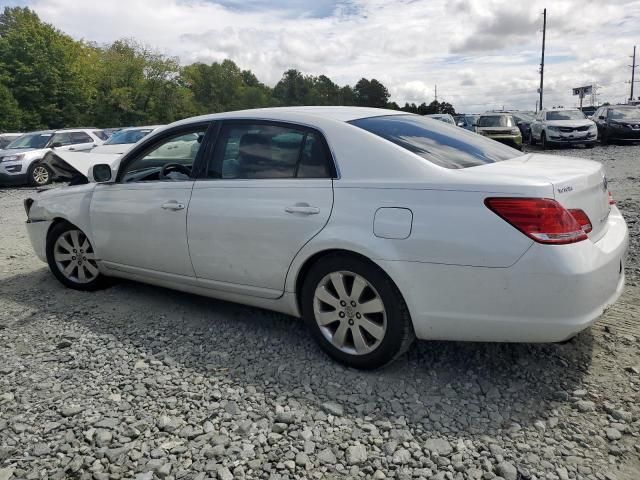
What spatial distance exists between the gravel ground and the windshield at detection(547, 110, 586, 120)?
19.2 metres

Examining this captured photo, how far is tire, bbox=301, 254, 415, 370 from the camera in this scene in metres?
2.91

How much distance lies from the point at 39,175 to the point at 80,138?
79.9 inches

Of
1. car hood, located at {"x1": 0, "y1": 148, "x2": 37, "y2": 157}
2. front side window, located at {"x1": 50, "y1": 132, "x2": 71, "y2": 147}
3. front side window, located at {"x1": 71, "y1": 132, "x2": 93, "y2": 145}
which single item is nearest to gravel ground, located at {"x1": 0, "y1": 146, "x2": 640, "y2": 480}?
car hood, located at {"x1": 0, "y1": 148, "x2": 37, "y2": 157}

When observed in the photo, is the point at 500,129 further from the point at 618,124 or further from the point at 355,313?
the point at 355,313

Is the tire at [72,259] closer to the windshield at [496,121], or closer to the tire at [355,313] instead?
the tire at [355,313]

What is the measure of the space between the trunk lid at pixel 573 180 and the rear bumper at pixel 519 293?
0.16 m

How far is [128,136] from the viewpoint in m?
14.4

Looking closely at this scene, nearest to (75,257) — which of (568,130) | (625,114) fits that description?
(568,130)

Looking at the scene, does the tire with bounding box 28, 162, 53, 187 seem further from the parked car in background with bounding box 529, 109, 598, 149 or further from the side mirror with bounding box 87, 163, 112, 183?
the parked car in background with bounding box 529, 109, 598, 149

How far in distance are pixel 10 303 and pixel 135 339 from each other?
1.66 metres

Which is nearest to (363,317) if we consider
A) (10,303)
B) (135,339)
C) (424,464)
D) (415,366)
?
(415,366)

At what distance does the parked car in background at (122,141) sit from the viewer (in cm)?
1314

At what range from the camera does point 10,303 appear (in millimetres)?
4582

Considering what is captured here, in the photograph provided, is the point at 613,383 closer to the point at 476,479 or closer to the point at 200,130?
the point at 476,479
